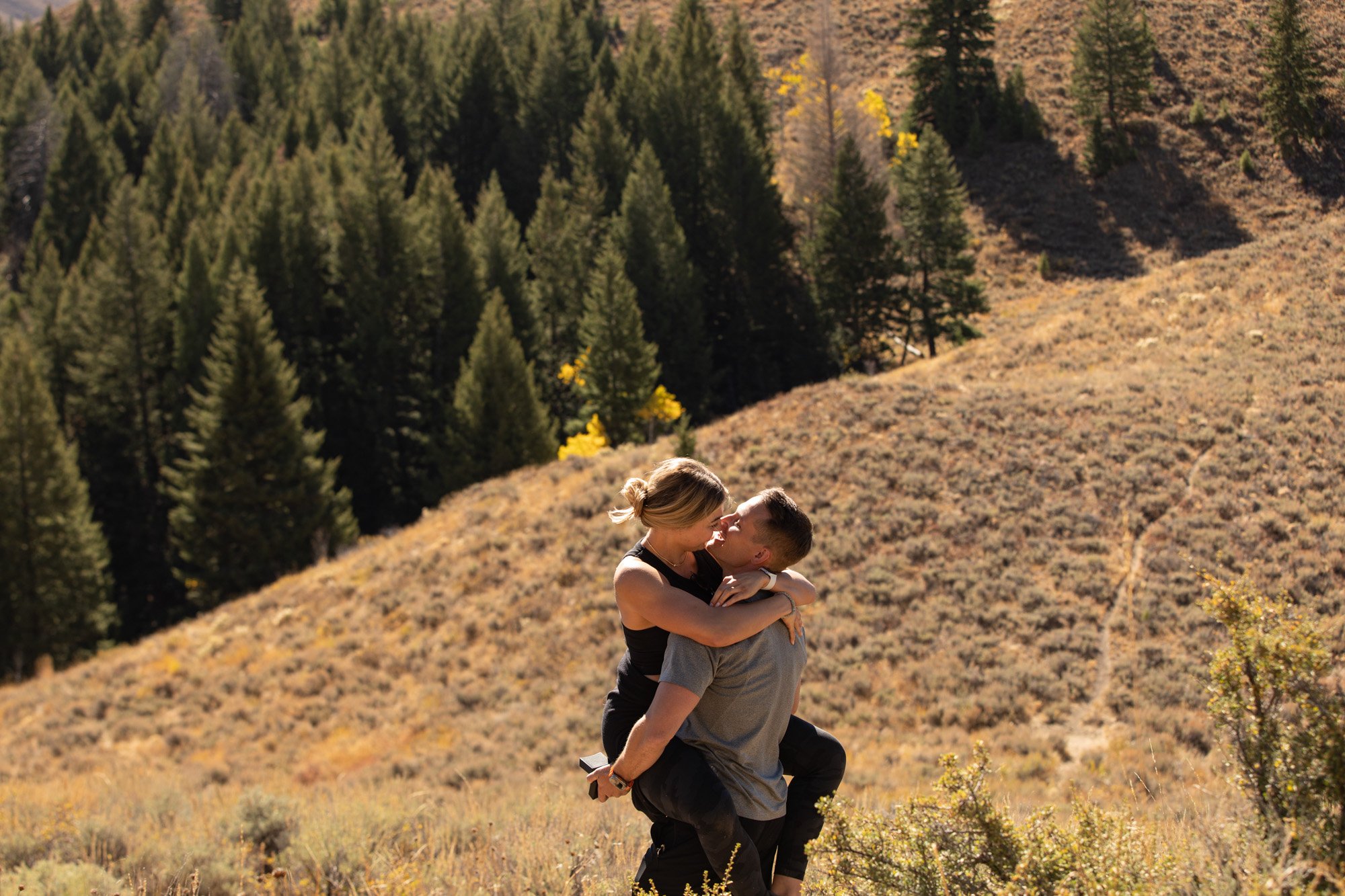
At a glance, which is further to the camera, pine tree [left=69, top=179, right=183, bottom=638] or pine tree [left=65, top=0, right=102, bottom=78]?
pine tree [left=65, top=0, right=102, bottom=78]

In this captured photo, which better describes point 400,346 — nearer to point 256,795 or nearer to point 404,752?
point 404,752

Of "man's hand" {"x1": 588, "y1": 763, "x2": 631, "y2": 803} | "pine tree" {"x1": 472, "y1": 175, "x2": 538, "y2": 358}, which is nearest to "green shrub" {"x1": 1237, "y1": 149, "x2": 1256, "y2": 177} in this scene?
"pine tree" {"x1": 472, "y1": 175, "x2": 538, "y2": 358}

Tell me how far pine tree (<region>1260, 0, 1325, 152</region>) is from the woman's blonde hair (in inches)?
1873

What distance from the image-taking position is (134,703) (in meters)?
16.2

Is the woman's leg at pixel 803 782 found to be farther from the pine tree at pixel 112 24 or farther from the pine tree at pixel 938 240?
the pine tree at pixel 112 24

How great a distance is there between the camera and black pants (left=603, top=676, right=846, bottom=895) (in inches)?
104

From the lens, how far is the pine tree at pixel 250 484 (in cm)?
2814

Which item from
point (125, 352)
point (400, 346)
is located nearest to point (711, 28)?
point (400, 346)

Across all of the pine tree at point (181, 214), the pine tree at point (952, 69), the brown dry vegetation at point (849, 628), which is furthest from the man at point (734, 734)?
the pine tree at point (952, 69)

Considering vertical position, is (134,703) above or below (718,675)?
below

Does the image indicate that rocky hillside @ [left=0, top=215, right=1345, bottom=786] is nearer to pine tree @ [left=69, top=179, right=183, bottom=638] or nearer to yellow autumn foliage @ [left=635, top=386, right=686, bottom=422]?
yellow autumn foliage @ [left=635, top=386, right=686, bottom=422]

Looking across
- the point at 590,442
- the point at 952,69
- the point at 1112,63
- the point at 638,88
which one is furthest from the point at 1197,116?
the point at 590,442

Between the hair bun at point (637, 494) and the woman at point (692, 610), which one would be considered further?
the hair bun at point (637, 494)

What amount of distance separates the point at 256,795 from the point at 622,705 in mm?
4153
